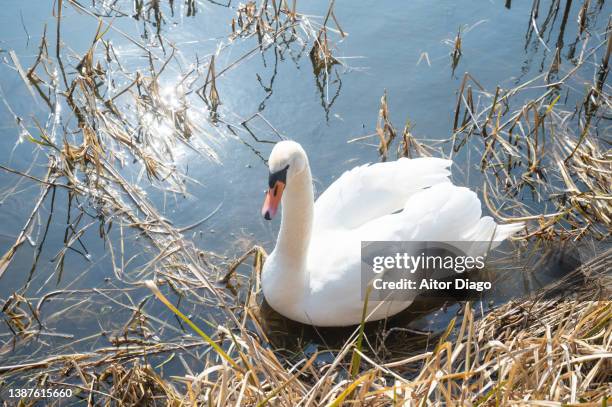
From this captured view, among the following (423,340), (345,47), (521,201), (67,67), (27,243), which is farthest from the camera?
(345,47)

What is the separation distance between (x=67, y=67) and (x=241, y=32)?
6.70 feet

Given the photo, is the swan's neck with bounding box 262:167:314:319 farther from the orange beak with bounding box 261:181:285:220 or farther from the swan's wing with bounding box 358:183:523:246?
the swan's wing with bounding box 358:183:523:246

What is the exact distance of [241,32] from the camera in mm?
7766

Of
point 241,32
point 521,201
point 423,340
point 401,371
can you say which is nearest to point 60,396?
point 401,371

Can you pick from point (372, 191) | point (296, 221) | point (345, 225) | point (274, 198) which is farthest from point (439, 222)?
point (274, 198)

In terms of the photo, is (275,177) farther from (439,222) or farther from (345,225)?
(439,222)

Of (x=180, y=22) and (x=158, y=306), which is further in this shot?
(x=180, y=22)

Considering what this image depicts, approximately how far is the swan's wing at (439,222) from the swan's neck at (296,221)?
472 millimetres

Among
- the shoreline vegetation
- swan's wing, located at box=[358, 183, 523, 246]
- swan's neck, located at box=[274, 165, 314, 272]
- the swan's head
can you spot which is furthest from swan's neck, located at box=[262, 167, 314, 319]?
swan's wing, located at box=[358, 183, 523, 246]

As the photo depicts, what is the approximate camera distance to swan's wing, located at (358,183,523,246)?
4625 mm

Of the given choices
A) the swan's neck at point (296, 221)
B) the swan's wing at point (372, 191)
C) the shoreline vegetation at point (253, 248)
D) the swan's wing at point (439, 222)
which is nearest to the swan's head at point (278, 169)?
the swan's neck at point (296, 221)

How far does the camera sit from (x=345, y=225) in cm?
493

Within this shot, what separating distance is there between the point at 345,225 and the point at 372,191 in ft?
1.16

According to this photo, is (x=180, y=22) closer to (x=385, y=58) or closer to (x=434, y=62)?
(x=385, y=58)
